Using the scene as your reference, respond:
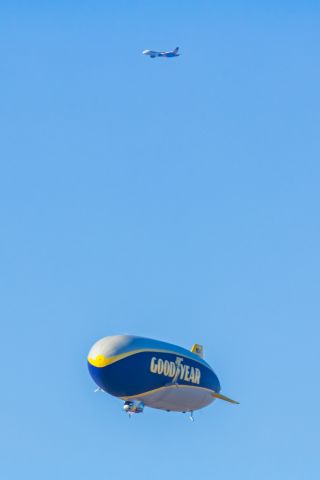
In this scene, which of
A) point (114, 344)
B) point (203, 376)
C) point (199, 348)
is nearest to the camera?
point (114, 344)

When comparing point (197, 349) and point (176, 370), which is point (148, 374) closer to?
point (176, 370)

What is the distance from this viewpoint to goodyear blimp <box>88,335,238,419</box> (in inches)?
5325

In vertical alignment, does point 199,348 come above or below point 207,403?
above

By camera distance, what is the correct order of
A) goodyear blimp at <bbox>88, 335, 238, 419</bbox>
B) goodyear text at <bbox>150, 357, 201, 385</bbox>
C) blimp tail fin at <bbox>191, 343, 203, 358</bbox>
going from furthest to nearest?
blimp tail fin at <bbox>191, 343, 203, 358</bbox> < goodyear text at <bbox>150, 357, 201, 385</bbox> < goodyear blimp at <bbox>88, 335, 238, 419</bbox>

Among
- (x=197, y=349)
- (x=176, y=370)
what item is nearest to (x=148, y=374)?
(x=176, y=370)

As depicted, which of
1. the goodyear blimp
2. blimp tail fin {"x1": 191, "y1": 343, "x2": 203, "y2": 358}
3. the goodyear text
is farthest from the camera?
blimp tail fin {"x1": 191, "y1": 343, "x2": 203, "y2": 358}

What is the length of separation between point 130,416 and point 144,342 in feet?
23.8

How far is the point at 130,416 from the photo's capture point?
140m

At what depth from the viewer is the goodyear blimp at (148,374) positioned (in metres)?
135

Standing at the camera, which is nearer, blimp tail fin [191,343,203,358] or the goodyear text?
the goodyear text

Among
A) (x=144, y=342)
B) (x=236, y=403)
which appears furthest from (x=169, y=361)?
(x=236, y=403)

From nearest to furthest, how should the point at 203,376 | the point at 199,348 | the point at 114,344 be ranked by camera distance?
the point at 114,344, the point at 203,376, the point at 199,348

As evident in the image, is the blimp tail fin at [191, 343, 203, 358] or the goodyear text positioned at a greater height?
the blimp tail fin at [191, 343, 203, 358]

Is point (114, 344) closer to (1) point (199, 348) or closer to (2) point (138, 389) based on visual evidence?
(2) point (138, 389)
